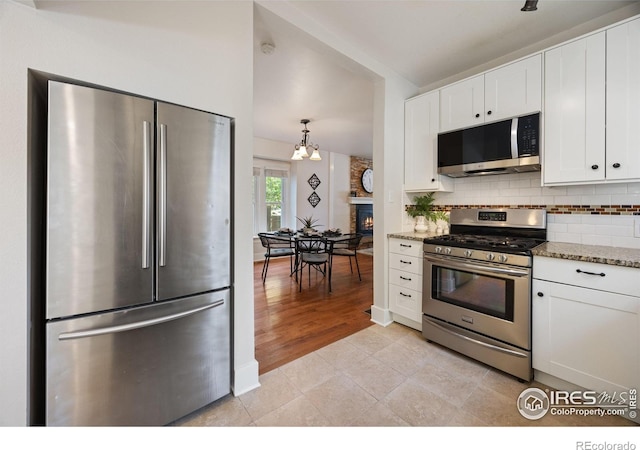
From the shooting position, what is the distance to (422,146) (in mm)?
2664

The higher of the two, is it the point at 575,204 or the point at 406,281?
the point at 575,204

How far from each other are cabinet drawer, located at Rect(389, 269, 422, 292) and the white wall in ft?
4.98

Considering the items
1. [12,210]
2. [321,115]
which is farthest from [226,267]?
[321,115]

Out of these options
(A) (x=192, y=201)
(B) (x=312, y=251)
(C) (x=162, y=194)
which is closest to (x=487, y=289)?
(A) (x=192, y=201)

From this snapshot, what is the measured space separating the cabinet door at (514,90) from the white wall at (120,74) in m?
2.00

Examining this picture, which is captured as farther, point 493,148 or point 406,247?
point 406,247

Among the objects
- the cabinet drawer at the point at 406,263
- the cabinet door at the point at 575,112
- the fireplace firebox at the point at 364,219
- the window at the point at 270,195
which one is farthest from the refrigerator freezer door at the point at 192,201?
the fireplace firebox at the point at 364,219

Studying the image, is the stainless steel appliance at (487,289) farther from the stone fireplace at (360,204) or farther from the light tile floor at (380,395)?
the stone fireplace at (360,204)

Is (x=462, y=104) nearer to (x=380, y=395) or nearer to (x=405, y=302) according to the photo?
(x=405, y=302)

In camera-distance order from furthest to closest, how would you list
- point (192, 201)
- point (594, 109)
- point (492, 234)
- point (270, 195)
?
point (270, 195), point (492, 234), point (594, 109), point (192, 201)

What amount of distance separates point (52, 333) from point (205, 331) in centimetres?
63

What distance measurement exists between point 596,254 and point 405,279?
1.31m

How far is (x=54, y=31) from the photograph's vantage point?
108 cm
